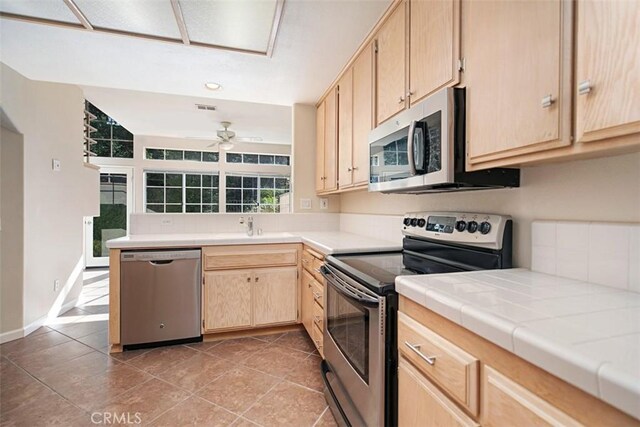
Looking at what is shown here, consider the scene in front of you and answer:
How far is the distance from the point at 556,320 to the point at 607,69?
643 mm

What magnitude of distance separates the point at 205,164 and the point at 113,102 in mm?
2385

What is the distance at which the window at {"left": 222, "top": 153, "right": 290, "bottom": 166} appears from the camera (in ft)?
21.3

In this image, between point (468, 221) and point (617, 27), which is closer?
Answer: point (617, 27)

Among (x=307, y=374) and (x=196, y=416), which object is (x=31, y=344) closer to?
(x=196, y=416)

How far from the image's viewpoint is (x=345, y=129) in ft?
8.37

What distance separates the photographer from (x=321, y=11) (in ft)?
5.94

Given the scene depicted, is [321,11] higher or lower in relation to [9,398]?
higher

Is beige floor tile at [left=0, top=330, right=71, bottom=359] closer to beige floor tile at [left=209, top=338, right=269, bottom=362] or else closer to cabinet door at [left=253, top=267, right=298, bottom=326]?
beige floor tile at [left=209, top=338, right=269, bottom=362]

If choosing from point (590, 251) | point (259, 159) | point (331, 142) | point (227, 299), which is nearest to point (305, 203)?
point (331, 142)

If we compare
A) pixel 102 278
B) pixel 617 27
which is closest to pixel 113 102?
pixel 102 278

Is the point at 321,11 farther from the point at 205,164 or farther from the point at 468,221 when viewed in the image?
the point at 205,164

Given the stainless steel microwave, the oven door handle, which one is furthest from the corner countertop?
the stainless steel microwave

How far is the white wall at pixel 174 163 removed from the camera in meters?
5.79

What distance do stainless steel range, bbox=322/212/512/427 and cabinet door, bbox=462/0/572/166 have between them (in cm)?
38
